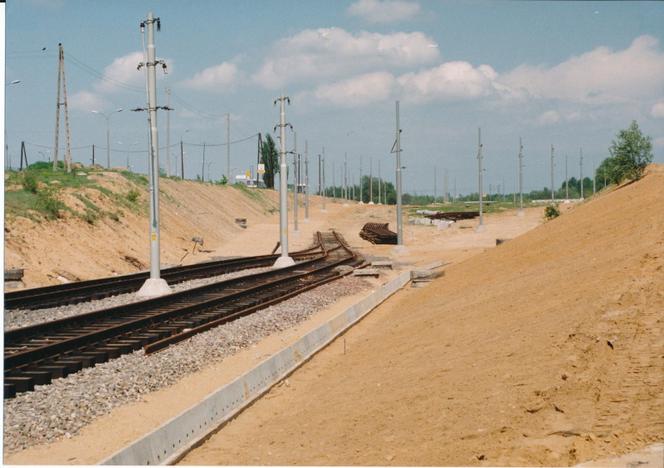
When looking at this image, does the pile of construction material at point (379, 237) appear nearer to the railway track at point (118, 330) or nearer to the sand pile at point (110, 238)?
the sand pile at point (110, 238)

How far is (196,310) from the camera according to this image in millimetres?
19344

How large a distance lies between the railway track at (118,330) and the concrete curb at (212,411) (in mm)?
2446

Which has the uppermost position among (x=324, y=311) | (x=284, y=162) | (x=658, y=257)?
(x=284, y=162)

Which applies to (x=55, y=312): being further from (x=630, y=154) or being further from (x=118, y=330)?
(x=630, y=154)

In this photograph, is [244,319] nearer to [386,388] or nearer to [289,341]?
[289,341]

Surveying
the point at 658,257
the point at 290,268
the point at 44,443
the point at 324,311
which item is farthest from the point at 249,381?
the point at 290,268

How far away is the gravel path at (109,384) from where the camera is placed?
9.20m

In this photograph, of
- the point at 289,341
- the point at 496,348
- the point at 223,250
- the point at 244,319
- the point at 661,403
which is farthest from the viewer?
the point at 223,250

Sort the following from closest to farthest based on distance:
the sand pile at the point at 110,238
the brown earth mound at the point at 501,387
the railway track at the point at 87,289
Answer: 1. the brown earth mound at the point at 501,387
2. the railway track at the point at 87,289
3. the sand pile at the point at 110,238

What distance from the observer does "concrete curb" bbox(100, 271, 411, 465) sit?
26.1 ft

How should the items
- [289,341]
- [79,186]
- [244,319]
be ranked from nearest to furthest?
[289,341] < [244,319] < [79,186]

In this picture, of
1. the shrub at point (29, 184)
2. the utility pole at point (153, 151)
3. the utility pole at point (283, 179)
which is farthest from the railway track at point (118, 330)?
the shrub at point (29, 184)

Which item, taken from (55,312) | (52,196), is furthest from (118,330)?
(52,196)

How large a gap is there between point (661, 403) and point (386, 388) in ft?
13.3
